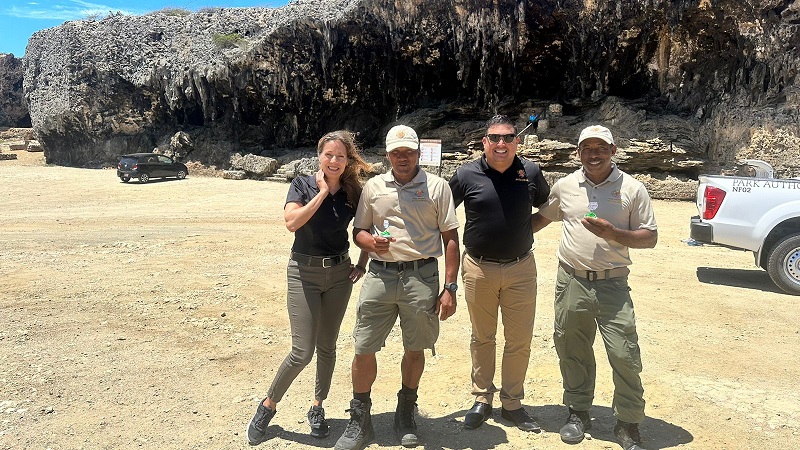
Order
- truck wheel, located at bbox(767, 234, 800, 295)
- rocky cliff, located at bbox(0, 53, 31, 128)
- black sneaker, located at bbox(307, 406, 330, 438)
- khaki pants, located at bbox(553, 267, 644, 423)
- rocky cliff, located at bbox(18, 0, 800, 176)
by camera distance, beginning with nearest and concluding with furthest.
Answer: khaki pants, located at bbox(553, 267, 644, 423) < black sneaker, located at bbox(307, 406, 330, 438) < truck wheel, located at bbox(767, 234, 800, 295) < rocky cliff, located at bbox(18, 0, 800, 176) < rocky cliff, located at bbox(0, 53, 31, 128)

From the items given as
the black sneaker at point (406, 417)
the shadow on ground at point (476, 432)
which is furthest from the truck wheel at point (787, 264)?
the black sneaker at point (406, 417)

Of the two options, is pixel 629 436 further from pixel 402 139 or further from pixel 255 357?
pixel 255 357

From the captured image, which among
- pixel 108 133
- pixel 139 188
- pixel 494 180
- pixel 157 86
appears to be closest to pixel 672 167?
pixel 494 180

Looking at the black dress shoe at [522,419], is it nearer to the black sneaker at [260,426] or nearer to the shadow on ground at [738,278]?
the black sneaker at [260,426]

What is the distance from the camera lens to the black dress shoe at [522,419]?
11.2 ft

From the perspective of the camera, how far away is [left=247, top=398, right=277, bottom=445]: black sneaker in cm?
331

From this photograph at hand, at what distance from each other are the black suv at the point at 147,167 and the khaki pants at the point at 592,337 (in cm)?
2185

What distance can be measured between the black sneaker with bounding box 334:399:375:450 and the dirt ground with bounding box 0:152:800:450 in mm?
138

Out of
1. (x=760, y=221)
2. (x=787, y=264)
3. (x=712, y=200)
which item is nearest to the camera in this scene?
(x=787, y=264)

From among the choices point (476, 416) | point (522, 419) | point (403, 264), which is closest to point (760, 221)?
point (522, 419)

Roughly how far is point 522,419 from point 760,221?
5.34 m

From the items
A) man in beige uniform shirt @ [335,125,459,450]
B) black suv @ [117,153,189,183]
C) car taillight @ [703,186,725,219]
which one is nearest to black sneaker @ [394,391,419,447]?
man in beige uniform shirt @ [335,125,459,450]

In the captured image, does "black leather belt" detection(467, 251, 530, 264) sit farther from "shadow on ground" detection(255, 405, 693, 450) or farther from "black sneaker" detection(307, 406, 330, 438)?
"black sneaker" detection(307, 406, 330, 438)

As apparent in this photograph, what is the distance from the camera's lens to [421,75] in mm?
A: 23875
